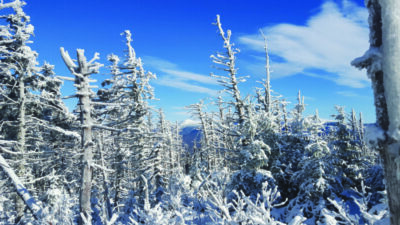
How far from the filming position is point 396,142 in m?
1.98

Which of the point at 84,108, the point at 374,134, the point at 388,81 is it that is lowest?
the point at 374,134

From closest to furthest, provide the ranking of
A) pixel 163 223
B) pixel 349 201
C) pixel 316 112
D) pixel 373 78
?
pixel 373 78, pixel 163 223, pixel 349 201, pixel 316 112

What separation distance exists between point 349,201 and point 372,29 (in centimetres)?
1445

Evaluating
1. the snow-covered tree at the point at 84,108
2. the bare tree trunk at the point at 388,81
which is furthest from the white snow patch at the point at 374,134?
the snow-covered tree at the point at 84,108

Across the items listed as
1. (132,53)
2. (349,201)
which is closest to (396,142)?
(349,201)

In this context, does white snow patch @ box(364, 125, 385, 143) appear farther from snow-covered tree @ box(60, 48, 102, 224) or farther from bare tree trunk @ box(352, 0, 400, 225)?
snow-covered tree @ box(60, 48, 102, 224)

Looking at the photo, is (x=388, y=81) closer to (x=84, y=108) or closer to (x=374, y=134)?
(x=374, y=134)

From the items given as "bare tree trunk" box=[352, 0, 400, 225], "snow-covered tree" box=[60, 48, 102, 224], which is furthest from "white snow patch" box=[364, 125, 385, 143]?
"snow-covered tree" box=[60, 48, 102, 224]

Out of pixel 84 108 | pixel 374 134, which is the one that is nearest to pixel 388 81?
pixel 374 134

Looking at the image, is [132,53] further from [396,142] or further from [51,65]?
[396,142]

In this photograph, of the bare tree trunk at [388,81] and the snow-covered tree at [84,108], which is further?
the snow-covered tree at [84,108]

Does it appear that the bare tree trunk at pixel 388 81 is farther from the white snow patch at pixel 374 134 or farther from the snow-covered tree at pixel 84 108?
the snow-covered tree at pixel 84 108

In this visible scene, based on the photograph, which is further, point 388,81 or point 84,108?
point 84,108

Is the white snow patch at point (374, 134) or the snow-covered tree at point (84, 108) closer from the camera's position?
the white snow patch at point (374, 134)
